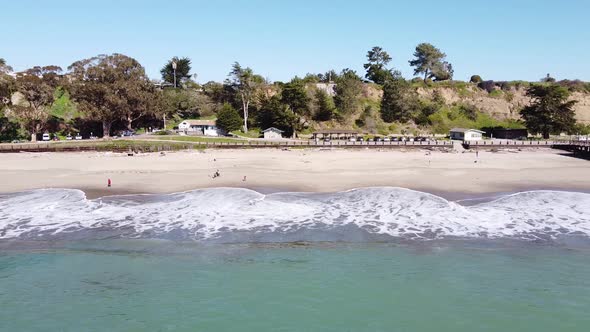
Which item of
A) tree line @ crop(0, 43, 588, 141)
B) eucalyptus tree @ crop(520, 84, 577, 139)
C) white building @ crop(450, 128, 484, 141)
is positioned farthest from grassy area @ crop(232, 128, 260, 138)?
eucalyptus tree @ crop(520, 84, 577, 139)

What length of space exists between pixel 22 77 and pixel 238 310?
78.5m

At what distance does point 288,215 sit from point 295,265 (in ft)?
24.3

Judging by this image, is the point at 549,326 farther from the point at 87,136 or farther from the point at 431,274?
the point at 87,136

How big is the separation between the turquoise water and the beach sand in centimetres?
1287

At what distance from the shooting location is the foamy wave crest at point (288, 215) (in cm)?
2244

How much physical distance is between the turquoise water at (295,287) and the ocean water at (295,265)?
0.21 feet

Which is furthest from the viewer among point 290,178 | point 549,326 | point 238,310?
point 290,178

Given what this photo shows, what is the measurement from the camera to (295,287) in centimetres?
1625

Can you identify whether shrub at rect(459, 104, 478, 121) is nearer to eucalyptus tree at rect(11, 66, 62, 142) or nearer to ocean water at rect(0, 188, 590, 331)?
ocean water at rect(0, 188, 590, 331)

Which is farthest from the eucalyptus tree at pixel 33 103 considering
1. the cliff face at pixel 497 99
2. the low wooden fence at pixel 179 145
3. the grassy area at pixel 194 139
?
the cliff face at pixel 497 99

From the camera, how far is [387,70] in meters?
116

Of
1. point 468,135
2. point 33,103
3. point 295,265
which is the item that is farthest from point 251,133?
point 295,265

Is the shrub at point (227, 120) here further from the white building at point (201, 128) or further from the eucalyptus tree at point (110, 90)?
the eucalyptus tree at point (110, 90)

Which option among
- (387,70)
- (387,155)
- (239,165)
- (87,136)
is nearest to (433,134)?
(387,70)
